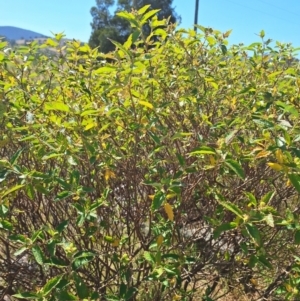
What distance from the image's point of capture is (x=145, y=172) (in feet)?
7.13

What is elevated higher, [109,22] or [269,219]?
[109,22]

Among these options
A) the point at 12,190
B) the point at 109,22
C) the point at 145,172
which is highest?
the point at 109,22

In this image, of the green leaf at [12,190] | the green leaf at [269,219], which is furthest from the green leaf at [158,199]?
the green leaf at [12,190]

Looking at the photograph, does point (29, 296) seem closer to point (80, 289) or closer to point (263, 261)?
point (80, 289)

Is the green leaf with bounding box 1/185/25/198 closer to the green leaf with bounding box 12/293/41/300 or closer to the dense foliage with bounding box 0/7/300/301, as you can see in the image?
the dense foliage with bounding box 0/7/300/301

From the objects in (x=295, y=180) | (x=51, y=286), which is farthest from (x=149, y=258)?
(x=295, y=180)

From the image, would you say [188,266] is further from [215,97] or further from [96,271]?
[215,97]

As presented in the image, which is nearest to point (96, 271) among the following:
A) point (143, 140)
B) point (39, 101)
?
point (143, 140)

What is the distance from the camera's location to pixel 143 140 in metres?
2.29

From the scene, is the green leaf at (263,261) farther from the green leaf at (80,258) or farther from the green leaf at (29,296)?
the green leaf at (29,296)

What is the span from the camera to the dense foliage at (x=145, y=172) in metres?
1.72

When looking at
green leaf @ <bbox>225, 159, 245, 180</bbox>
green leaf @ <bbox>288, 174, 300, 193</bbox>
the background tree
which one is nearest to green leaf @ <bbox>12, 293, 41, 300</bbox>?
green leaf @ <bbox>225, 159, 245, 180</bbox>

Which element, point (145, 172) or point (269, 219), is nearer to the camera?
point (269, 219)

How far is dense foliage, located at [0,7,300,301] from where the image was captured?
1.72 metres
